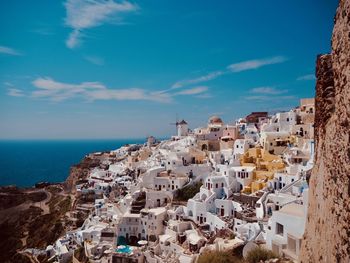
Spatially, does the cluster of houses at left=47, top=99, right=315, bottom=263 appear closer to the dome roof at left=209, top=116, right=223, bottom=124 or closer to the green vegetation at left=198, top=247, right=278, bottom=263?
the green vegetation at left=198, top=247, right=278, bottom=263

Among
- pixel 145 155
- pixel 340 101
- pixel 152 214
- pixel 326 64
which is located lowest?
pixel 152 214

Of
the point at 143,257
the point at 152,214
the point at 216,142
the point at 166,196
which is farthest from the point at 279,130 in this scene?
the point at 143,257

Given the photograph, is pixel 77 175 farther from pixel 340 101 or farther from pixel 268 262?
pixel 340 101

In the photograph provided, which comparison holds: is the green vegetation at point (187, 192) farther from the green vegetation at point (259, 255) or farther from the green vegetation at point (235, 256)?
the green vegetation at point (259, 255)

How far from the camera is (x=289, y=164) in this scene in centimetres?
2647

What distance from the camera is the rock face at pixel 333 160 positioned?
4230mm

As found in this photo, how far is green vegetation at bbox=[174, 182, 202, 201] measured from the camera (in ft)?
97.0

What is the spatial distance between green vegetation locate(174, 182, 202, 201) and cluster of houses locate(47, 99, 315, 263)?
107 mm

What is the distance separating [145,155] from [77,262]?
2406 centimetres

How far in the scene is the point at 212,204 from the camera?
25.3 m

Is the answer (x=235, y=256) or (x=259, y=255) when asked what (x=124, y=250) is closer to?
(x=235, y=256)

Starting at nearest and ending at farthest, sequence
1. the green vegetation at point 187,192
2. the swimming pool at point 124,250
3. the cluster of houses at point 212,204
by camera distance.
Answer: the cluster of houses at point 212,204 < the swimming pool at point 124,250 < the green vegetation at point 187,192

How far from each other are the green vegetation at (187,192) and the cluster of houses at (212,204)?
0.11 m

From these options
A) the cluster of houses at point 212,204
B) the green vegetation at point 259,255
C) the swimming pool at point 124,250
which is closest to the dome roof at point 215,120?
the cluster of houses at point 212,204
